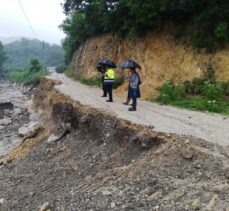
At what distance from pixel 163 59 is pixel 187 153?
14201 mm

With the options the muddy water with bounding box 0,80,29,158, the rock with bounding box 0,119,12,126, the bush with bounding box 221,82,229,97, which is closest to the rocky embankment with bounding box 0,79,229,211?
the muddy water with bounding box 0,80,29,158

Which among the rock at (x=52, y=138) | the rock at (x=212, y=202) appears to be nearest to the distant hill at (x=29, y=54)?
the rock at (x=52, y=138)

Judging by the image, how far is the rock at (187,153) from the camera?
1045 centimetres

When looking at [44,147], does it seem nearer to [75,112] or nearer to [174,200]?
[75,112]

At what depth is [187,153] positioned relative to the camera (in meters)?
10.6

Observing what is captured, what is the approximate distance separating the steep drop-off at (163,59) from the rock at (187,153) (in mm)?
9629

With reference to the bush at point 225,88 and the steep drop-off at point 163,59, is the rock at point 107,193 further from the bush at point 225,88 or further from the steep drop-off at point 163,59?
the steep drop-off at point 163,59

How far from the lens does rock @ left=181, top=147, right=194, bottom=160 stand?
1045cm

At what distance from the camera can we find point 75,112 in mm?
19688

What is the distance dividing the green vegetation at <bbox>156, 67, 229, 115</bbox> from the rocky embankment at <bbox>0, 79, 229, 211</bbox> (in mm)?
4065

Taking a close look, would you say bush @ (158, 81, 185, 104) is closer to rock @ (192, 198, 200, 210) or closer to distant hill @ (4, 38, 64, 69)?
rock @ (192, 198, 200, 210)

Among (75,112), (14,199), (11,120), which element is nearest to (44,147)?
(75,112)

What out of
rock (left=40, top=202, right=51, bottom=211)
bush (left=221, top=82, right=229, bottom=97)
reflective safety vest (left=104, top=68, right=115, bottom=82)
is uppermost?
reflective safety vest (left=104, top=68, right=115, bottom=82)

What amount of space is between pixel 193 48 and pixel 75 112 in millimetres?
7056
